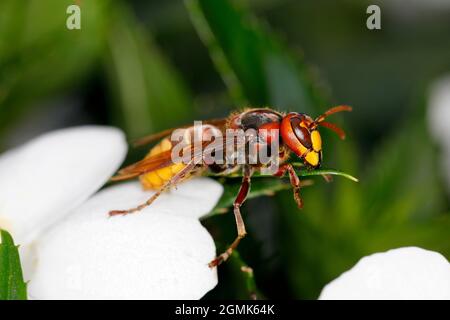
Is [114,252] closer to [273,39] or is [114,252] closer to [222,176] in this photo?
[222,176]

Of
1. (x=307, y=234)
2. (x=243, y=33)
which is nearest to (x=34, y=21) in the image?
(x=243, y=33)

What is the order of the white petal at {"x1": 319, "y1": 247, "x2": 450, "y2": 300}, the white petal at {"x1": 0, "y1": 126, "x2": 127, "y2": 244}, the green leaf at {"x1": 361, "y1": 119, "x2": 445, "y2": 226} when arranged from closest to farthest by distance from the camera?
the white petal at {"x1": 319, "y1": 247, "x2": 450, "y2": 300}, the white petal at {"x1": 0, "y1": 126, "x2": 127, "y2": 244}, the green leaf at {"x1": 361, "y1": 119, "x2": 445, "y2": 226}

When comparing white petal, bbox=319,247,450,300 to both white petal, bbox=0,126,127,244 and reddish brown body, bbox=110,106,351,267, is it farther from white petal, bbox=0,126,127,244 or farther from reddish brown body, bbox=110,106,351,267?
white petal, bbox=0,126,127,244

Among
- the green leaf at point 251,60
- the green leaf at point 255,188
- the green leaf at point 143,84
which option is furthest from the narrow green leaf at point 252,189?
the green leaf at point 143,84

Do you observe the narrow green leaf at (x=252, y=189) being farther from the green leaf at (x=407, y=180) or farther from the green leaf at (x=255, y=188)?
the green leaf at (x=407, y=180)

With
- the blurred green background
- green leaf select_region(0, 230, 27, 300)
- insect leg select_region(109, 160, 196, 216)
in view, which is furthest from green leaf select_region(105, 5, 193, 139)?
green leaf select_region(0, 230, 27, 300)

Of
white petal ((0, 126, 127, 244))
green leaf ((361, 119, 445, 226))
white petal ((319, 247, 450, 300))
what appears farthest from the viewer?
green leaf ((361, 119, 445, 226))
